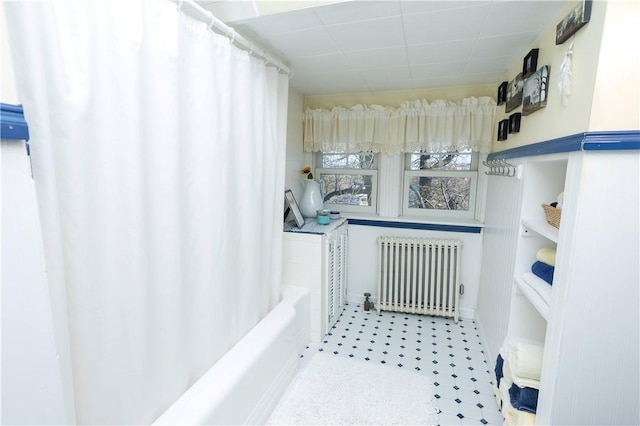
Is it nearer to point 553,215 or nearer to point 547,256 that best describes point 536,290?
point 547,256

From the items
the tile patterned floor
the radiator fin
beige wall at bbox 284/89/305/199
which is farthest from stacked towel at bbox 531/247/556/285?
beige wall at bbox 284/89/305/199

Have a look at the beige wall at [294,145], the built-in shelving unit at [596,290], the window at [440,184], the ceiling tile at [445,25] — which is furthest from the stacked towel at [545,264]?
the beige wall at [294,145]

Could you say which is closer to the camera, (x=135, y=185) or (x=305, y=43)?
→ (x=135, y=185)

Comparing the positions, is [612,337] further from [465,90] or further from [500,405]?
[465,90]

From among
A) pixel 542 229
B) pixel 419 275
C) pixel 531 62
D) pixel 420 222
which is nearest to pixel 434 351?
pixel 419 275

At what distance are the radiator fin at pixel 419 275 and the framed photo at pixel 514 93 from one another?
1133 mm

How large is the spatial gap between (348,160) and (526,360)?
84.9 inches

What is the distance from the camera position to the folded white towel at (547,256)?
1455mm

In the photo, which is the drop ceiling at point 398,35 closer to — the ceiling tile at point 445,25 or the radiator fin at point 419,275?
the ceiling tile at point 445,25

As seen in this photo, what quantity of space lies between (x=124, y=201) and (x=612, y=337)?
1721 millimetres

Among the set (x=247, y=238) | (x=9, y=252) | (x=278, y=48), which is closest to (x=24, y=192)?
(x=9, y=252)

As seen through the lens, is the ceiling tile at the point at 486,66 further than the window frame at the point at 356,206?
No

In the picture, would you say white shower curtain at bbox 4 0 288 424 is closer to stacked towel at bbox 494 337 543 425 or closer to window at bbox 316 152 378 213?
stacked towel at bbox 494 337 543 425

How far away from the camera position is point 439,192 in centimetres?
288
